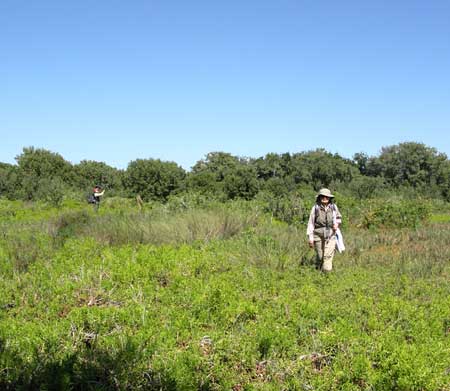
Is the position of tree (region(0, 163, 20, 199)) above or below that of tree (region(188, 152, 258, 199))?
below

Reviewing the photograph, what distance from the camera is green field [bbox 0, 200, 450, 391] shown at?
4094 millimetres

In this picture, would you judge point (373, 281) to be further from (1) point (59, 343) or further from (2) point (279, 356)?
(1) point (59, 343)

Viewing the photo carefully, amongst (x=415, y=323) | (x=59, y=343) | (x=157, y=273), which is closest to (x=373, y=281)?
(x=415, y=323)

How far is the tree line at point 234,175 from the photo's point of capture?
3694cm

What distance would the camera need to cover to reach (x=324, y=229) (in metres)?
8.70

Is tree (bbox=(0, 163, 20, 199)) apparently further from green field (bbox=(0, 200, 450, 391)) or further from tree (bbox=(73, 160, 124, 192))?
green field (bbox=(0, 200, 450, 391))

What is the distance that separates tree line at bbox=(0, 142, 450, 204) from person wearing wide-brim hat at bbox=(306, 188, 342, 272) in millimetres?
14300

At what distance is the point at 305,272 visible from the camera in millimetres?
8195

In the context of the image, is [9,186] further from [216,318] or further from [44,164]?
[216,318]

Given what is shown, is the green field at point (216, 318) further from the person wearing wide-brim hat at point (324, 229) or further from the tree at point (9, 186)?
the tree at point (9, 186)

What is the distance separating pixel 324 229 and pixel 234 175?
4692 centimetres

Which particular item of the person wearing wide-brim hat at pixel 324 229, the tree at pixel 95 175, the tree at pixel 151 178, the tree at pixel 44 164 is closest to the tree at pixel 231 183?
the tree at pixel 151 178

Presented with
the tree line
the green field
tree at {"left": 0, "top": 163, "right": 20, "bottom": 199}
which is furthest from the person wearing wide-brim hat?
tree at {"left": 0, "top": 163, "right": 20, "bottom": 199}

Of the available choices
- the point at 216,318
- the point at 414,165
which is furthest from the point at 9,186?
the point at 414,165
